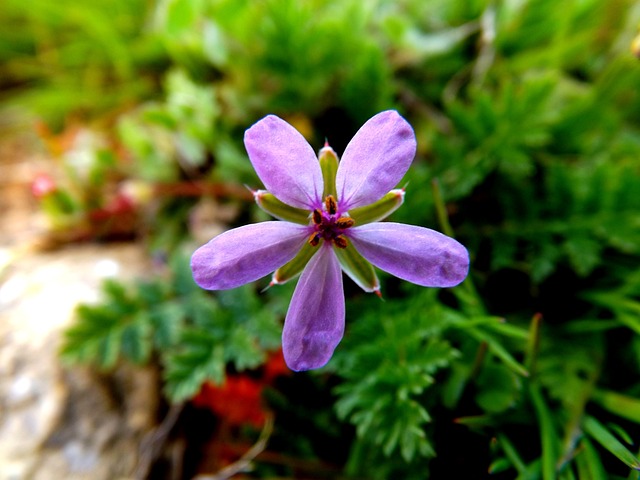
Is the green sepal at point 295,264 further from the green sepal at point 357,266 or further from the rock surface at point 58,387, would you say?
the rock surface at point 58,387

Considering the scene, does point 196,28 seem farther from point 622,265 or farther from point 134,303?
point 622,265

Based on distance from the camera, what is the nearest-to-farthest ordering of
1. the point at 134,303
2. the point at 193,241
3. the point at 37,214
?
the point at 134,303 → the point at 193,241 → the point at 37,214

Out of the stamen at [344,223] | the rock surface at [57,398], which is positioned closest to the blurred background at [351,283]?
the rock surface at [57,398]

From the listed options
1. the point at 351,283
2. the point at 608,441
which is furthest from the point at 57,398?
the point at 608,441

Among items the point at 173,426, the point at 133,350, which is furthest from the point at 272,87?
the point at 173,426

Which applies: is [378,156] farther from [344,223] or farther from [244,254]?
[244,254]
